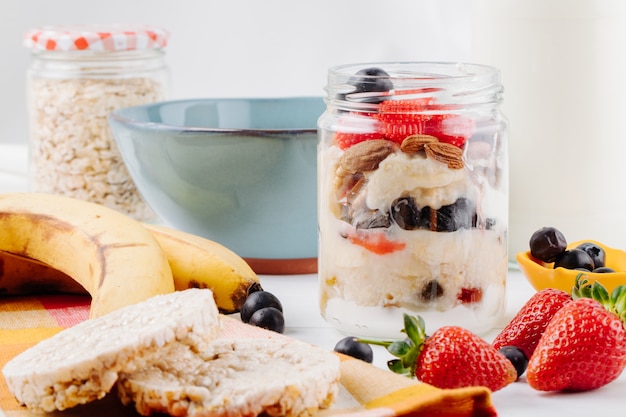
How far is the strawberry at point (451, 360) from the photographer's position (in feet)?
2.59

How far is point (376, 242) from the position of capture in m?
0.93

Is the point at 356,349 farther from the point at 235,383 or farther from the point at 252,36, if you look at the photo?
the point at 252,36

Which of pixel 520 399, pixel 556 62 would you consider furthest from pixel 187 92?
pixel 520 399

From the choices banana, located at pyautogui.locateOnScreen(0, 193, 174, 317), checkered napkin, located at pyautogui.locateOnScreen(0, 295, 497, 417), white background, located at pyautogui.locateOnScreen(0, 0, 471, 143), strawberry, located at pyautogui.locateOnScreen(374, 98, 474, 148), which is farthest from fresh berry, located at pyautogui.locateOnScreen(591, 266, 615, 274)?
white background, located at pyautogui.locateOnScreen(0, 0, 471, 143)

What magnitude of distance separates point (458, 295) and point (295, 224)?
0.35 m

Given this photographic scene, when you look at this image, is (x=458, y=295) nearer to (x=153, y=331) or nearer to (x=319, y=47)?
(x=153, y=331)

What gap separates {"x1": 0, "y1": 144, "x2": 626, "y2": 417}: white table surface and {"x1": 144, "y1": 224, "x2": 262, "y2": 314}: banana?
6 centimetres

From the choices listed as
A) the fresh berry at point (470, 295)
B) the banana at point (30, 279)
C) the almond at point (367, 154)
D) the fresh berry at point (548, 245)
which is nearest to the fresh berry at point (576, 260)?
the fresh berry at point (548, 245)

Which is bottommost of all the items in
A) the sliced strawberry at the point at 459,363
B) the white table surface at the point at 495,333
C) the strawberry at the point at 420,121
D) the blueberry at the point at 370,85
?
the white table surface at the point at 495,333

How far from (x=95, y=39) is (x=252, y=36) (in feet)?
1.94

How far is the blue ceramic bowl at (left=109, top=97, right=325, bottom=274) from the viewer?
122 cm

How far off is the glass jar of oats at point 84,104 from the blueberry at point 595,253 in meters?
0.70

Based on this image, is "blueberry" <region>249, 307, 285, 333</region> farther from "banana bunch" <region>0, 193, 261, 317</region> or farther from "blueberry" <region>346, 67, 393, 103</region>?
"blueberry" <region>346, 67, 393, 103</region>

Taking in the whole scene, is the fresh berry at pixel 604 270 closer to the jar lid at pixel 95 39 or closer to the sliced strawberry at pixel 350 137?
the sliced strawberry at pixel 350 137
